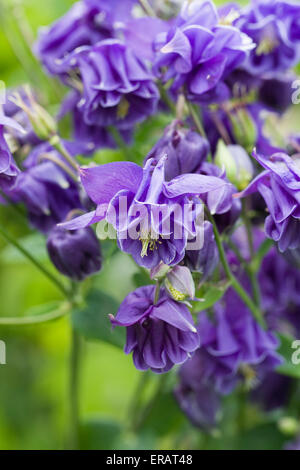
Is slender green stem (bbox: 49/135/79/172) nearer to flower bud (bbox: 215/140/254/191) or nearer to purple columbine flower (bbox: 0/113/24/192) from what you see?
purple columbine flower (bbox: 0/113/24/192)

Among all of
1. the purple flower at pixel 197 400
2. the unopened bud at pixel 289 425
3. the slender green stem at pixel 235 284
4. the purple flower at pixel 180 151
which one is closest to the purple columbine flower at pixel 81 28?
the purple flower at pixel 180 151

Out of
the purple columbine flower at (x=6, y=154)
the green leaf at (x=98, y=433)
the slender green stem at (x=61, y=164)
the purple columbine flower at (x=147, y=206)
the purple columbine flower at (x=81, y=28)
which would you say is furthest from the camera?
the green leaf at (x=98, y=433)

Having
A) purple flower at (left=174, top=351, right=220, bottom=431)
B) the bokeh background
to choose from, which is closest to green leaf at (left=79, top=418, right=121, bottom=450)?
the bokeh background

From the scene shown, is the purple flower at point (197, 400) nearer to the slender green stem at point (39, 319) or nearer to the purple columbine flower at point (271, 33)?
the slender green stem at point (39, 319)

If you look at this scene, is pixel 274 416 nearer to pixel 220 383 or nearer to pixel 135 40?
pixel 220 383

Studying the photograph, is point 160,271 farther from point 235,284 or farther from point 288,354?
point 288,354

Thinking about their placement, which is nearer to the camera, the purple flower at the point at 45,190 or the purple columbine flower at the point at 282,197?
the purple columbine flower at the point at 282,197

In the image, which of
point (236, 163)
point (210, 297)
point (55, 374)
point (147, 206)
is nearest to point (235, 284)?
point (210, 297)
